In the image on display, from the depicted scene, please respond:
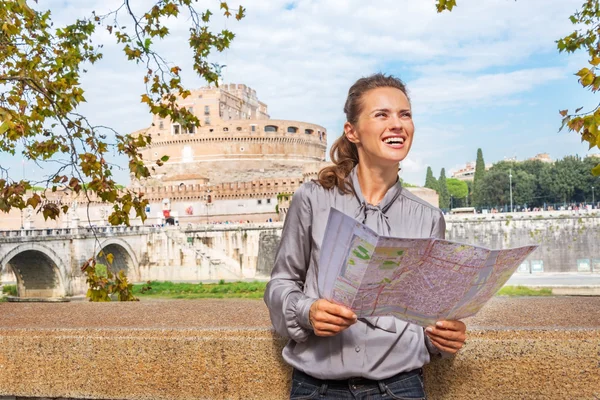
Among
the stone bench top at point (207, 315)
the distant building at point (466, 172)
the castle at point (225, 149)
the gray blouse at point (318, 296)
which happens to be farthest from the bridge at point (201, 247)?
the distant building at point (466, 172)

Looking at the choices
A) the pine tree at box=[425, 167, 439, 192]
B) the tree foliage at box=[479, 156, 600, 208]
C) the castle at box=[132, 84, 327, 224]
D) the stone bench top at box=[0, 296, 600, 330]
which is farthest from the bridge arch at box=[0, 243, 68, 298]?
the pine tree at box=[425, 167, 439, 192]

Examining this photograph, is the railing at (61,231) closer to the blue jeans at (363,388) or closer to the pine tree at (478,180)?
the blue jeans at (363,388)

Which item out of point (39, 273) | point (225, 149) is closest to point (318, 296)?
point (39, 273)

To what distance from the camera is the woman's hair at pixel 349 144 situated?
177cm

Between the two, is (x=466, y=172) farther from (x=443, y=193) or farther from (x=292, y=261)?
(x=292, y=261)

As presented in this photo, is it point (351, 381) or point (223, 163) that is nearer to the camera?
point (351, 381)

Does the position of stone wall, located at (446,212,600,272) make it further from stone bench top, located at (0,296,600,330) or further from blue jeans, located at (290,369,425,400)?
blue jeans, located at (290,369,425,400)

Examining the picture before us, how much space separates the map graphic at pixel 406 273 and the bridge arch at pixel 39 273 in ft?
101

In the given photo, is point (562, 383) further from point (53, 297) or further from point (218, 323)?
point (53, 297)

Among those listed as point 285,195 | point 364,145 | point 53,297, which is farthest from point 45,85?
point 285,195

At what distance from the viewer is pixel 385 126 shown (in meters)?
1.79

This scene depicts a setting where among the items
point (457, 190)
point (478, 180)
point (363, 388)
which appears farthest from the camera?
point (457, 190)

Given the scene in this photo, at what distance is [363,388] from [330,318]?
25 cm

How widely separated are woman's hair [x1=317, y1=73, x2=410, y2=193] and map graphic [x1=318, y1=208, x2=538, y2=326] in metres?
0.31
